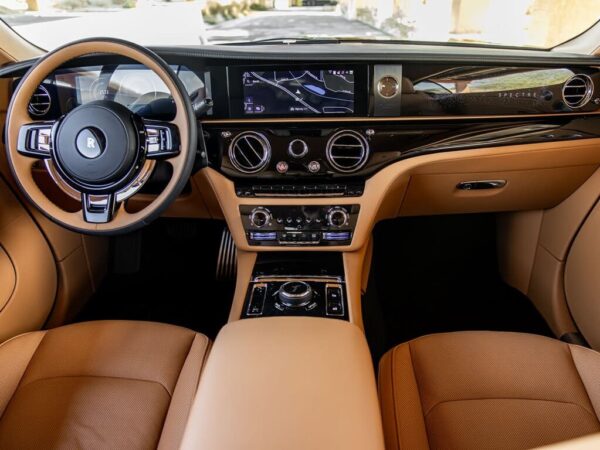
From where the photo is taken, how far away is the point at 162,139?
1.12 metres

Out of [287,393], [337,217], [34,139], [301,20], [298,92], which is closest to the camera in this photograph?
[287,393]

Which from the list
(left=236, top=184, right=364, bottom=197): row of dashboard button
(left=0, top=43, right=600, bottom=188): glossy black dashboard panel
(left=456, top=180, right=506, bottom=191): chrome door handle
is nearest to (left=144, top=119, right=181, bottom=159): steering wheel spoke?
(left=0, top=43, right=600, bottom=188): glossy black dashboard panel

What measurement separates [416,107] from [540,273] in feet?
2.90

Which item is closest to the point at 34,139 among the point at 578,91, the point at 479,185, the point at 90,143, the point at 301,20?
the point at 90,143

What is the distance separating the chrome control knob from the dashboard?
9.8 inches

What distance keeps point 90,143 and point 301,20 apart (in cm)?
82

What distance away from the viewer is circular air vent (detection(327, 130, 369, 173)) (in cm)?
140

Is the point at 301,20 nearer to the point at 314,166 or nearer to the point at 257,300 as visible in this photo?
the point at 314,166

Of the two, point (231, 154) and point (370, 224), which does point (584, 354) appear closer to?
point (370, 224)

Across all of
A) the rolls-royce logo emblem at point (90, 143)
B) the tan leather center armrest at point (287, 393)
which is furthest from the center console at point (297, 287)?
the rolls-royce logo emblem at point (90, 143)

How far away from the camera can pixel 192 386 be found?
41.6 inches

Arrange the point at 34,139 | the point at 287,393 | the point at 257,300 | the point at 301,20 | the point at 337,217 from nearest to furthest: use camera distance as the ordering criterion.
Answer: the point at 287,393
the point at 34,139
the point at 257,300
the point at 337,217
the point at 301,20

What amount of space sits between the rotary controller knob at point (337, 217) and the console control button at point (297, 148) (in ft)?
0.59

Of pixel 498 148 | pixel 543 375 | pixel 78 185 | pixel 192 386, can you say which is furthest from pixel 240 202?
pixel 543 375
